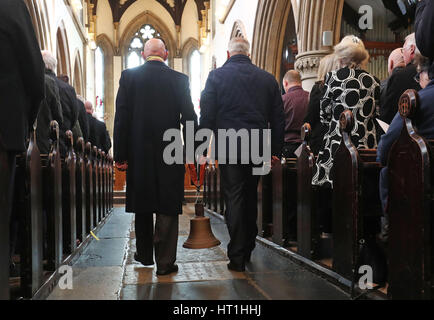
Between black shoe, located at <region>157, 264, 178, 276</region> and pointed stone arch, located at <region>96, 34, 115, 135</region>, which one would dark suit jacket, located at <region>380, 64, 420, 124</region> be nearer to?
black shoe, located at <region>157, 264, 178, 276</region>

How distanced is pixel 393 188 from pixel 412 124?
0.94 feet

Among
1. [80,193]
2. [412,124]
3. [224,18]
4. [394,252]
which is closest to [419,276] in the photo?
[394,252]

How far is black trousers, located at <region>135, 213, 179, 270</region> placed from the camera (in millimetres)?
2676

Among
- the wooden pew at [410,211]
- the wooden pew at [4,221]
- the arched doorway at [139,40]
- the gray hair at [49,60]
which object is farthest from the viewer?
the arched doorway at [139,40]

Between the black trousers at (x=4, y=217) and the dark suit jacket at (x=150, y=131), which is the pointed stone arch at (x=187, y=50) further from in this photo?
the black trousers at (x=4, y=217)

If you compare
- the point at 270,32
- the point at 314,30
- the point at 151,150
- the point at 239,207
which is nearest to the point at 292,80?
the point at 239,207

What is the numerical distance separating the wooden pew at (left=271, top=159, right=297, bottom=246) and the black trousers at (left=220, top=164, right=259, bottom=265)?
1.71 feet

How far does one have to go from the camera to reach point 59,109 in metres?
3.48

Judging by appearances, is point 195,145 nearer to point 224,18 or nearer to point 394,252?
point 394,252

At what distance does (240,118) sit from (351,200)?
90 cm

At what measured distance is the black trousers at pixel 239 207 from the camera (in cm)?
275

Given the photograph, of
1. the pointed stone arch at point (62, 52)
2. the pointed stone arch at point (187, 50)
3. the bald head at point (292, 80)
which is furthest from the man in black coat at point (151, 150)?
the pointed stone arch at point (187, 50)

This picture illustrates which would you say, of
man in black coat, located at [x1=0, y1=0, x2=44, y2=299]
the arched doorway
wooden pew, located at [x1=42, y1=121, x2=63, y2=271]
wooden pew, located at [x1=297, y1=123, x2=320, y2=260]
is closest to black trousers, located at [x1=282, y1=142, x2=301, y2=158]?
wooden pew, located at [x1=297, y1=123, x2=320, y2=260]

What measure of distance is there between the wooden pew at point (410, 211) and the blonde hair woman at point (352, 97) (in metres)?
0.79
